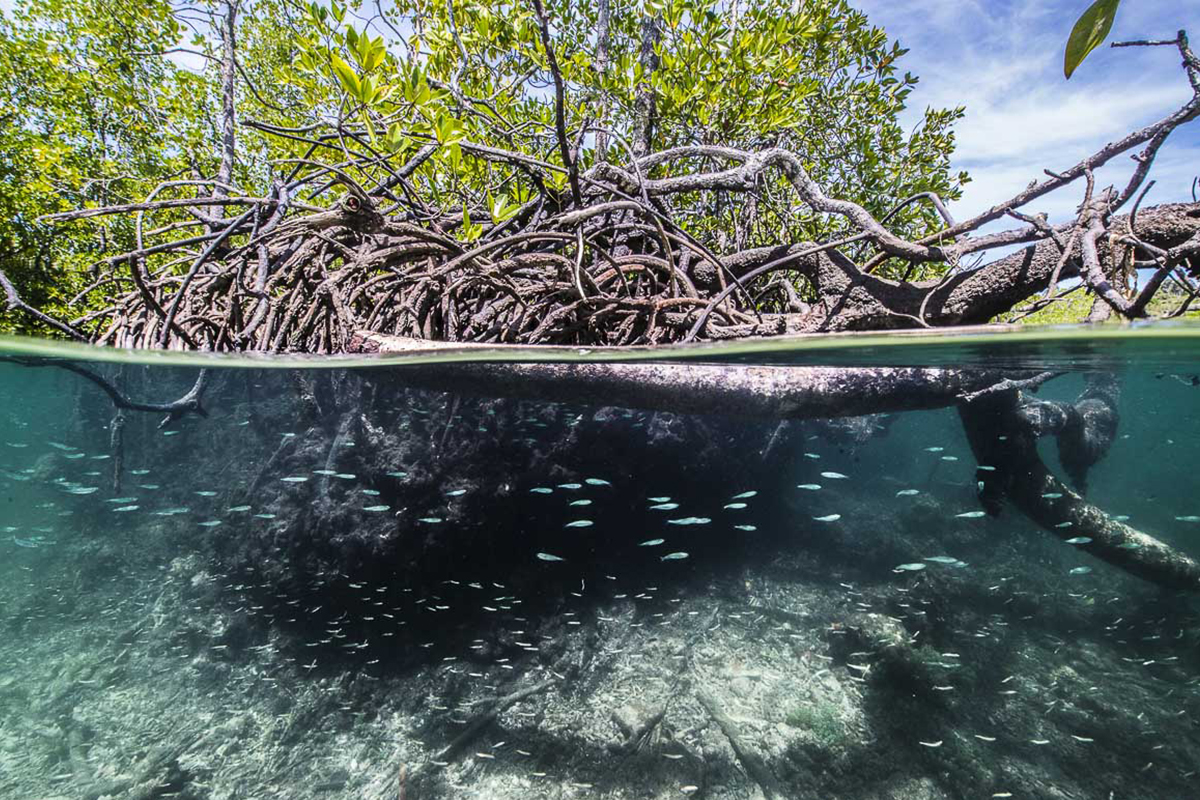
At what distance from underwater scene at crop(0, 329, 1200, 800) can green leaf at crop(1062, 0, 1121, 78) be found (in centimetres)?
282

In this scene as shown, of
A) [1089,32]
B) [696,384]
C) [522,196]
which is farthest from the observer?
[522,196]

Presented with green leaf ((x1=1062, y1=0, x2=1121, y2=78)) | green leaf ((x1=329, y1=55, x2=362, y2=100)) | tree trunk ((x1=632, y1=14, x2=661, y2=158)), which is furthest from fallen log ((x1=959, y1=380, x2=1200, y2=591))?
green leaf ((x1=329, y1=55, x2=362, y2=100))

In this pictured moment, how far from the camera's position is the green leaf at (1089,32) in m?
0.65

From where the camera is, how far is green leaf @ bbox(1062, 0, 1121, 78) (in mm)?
651

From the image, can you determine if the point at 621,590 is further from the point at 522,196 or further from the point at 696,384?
the point at 522,196

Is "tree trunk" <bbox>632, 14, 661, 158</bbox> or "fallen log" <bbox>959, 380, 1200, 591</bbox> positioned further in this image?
"tree trunk" <bbox>632, 14, 661, 158</bbox>

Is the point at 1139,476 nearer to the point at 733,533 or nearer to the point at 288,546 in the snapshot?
the point at 733,533

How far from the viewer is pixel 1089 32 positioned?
2.30 ft

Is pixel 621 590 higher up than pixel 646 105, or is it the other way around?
pixel 646 105

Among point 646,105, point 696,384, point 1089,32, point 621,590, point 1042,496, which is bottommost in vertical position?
point 621,590

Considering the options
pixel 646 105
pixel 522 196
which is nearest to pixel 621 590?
pixel 522 196

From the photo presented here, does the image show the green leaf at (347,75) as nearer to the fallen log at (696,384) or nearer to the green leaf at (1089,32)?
the fallen log at (696,384)

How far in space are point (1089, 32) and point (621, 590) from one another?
4860 millimetres

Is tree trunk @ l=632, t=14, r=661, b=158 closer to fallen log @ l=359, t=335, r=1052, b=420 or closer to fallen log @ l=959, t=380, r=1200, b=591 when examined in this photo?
fallen log @ l=359, t=335, r=1052, b=420
